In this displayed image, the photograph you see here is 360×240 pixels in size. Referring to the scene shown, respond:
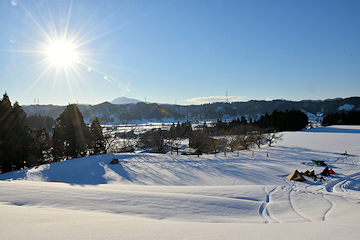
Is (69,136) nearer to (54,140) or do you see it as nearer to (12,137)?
(54,140)

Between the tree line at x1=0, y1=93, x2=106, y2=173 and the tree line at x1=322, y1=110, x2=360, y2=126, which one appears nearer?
the tree line at x1=0, y1=93, x2=106, y2=173

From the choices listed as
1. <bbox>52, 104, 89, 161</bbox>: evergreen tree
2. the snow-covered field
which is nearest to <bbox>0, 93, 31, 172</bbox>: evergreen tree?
<bbox>52, 104, 89, 161</bbox>: evergreen tree

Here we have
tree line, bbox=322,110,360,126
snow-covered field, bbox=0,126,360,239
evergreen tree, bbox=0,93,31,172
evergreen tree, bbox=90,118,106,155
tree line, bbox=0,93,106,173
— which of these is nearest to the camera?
snow-covered field, bbox=0,126,360,239

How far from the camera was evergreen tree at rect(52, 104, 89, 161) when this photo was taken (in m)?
28.2

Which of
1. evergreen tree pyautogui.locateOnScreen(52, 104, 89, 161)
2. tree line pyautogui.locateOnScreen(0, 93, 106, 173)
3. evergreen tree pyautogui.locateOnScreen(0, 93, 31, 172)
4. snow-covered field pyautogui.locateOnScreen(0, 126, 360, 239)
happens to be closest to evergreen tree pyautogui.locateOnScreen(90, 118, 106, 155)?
tree line pyautogui.locateOnScreen(0, 93, 106, 173)

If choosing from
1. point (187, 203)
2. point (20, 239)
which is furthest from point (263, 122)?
point (20, 239)

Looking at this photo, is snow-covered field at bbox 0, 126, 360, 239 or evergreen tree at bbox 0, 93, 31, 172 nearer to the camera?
snow-covered field at bbox 0, 126, 360, 239

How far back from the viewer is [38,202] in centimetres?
551

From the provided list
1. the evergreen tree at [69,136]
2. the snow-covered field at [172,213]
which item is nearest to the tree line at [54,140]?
the evergreen tree at [69,136]

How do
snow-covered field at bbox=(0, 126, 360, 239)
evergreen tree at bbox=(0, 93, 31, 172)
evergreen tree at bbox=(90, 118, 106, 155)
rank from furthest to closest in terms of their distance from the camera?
evergreen tree at bbox=(90, 118, 106, 155)
evergreen tree at bbox=(0, 93, 31, 172)
snow-covered field at bbox=(0, 126, 360, 239)

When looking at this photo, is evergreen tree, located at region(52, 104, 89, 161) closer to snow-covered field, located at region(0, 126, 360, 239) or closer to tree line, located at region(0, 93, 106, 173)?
tree line, located at region(0, 93, 106, 173)

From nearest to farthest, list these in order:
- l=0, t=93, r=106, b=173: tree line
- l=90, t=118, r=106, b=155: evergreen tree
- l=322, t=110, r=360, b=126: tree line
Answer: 1. l=0, t=93, r=106, b=173: tree line
2. l=90, t=118, r=106, b=155: evergreen tree
3. l=322, t=110, r=360, b=126: tree line

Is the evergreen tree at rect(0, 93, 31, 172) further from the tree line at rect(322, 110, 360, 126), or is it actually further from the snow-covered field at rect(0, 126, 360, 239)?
the tree line at rect(322, 110, 360, 126)

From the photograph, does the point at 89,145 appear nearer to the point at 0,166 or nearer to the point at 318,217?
the point at 0,166
